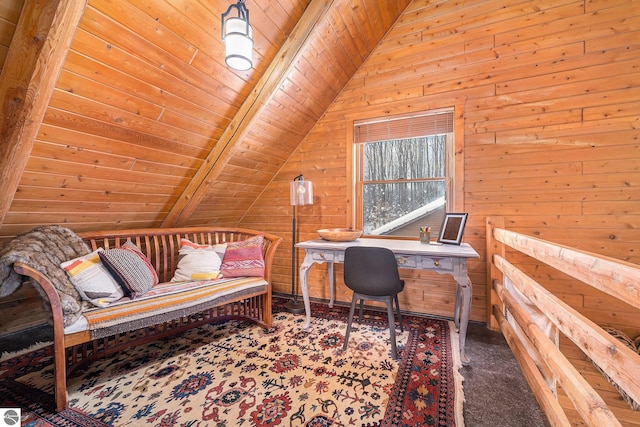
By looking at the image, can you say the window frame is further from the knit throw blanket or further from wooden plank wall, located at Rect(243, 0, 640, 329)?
the knit throw blanket

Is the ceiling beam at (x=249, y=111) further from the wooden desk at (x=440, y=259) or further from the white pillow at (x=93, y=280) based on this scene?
the wooden desk at (x=440, y=259)

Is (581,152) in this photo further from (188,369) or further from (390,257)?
(188,369)

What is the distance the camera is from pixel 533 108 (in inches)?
95.3

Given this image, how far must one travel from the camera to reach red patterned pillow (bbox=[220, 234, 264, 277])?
101 inches

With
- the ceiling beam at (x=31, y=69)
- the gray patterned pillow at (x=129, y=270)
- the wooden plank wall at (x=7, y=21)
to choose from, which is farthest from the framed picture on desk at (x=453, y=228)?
the wooden plank wall at (x=7, y=21)

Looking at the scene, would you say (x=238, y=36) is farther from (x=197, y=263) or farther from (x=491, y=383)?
(x=491, y=383)

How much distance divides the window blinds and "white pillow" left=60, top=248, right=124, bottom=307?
8.80 ft

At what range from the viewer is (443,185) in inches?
113

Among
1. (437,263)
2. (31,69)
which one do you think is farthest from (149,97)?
(437,263)

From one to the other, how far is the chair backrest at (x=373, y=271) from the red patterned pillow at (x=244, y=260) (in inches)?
38.9

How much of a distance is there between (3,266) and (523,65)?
4.03 m

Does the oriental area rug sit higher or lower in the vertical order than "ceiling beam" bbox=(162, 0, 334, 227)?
lower

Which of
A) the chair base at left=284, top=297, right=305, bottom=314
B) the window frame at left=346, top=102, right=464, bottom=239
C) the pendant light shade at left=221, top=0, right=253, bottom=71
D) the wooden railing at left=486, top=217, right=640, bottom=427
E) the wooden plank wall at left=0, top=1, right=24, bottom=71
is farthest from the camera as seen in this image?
the chair base at left=284, top=297, right=305, bottom=314

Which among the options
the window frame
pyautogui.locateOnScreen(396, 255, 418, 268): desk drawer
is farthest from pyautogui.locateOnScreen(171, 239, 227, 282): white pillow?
pyautogui.locateOnScreen(396, 255, 418, 268): desk drawer
